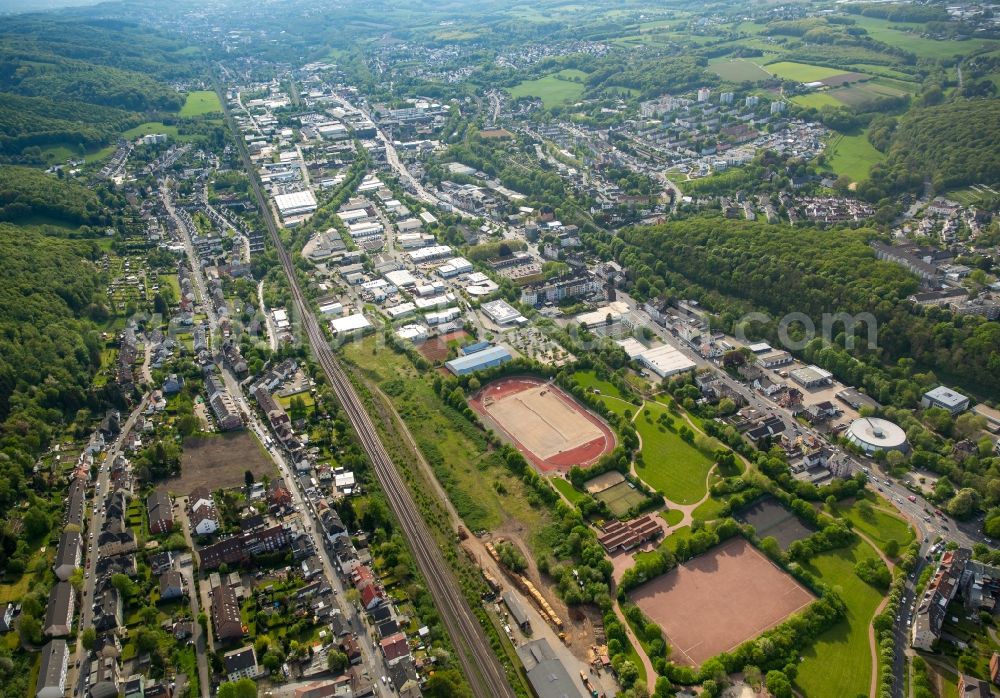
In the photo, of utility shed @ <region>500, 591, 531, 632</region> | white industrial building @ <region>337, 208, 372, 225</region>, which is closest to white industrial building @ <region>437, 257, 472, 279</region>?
white industrial building @ <region>337, 208, 372, 225</region>

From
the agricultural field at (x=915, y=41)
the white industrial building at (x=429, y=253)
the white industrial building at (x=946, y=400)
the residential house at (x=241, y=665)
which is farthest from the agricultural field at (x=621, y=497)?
the agricultural field at (x=915, y=41)

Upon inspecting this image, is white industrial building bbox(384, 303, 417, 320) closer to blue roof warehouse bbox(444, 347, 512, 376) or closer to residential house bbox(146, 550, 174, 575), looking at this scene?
blue roof warehouse bbox(444, 347, 512, 376)

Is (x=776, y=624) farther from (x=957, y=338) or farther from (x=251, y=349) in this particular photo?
(x=251, y=349)

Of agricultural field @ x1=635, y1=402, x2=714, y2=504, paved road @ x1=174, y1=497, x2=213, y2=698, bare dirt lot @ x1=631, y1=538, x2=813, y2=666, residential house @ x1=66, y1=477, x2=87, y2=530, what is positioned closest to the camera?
paved road @ x1=174, y1=497, x2=213, y2=698

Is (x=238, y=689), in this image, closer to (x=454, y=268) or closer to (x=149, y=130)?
(x=454, y=268)

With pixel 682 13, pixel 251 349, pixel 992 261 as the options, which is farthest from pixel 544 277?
pixel 682 13

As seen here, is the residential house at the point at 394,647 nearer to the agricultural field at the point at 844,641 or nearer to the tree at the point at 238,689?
the tree at the point at 238,689
